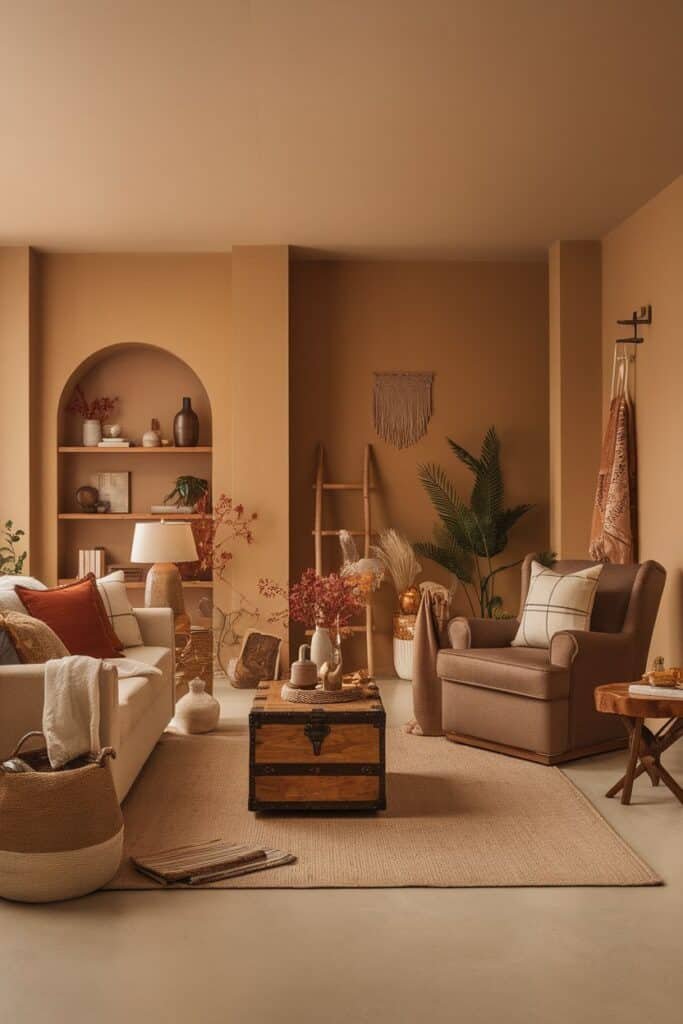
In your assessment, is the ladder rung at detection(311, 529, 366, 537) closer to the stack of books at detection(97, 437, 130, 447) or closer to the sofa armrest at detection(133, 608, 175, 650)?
the stack of books at detection(97, 437, 130, 447)

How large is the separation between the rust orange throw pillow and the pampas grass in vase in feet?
8.77

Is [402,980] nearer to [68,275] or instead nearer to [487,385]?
[487,385]

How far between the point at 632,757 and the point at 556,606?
3.88 ft

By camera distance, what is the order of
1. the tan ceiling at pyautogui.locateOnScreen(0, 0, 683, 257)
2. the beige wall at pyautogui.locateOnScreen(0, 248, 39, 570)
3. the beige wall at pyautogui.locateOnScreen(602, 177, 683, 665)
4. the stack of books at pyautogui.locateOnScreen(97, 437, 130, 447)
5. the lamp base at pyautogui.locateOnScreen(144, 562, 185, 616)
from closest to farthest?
the tan ceiling at pyautogui.locateOnScreen(0, 0, 683, 257), the beige wall at pyautogui.locateOnScreen(602, 177, 683, 665), the lamp base at pyautogui.locateOnScreen(144, 562, 185, 616), the beige wall at pyautogui.locateOnScreen(0, 248, 39, 570), the stack of books at pyautogui.locateOnScreen(97, 437, 130, 447)

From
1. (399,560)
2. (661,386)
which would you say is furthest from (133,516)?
(661,386)

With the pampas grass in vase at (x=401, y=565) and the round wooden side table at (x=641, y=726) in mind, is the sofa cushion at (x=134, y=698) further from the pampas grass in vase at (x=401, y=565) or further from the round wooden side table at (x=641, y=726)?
the pampas grass in vase at (x=401, y=565)

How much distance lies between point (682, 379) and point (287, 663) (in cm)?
322

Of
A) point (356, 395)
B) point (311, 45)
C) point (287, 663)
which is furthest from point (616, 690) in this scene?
point (356, 395)

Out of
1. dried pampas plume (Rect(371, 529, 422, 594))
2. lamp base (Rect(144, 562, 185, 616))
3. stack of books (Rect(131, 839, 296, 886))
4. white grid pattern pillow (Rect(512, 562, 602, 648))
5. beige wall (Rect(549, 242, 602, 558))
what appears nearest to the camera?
stack of books (Rect(131, 839, 296, 886))

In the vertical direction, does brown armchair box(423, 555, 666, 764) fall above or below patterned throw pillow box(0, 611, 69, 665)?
below

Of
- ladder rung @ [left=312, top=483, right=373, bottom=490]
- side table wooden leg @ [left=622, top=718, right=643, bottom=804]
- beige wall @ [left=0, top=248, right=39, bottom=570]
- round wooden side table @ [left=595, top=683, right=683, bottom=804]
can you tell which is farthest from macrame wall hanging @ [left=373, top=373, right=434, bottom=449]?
side table wooden leg @ [left=622, top=718, right=643, bottom=804]

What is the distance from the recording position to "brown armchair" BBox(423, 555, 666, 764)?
4.78 metres

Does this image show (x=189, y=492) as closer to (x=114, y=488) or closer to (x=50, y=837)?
(x=114, y=488)

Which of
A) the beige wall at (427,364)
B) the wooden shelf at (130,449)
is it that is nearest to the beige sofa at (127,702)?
→ the wooden shelf at (130,449)
